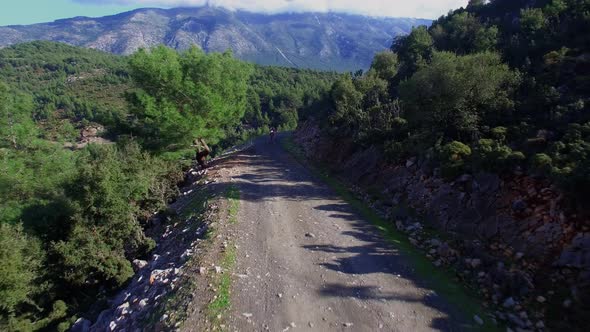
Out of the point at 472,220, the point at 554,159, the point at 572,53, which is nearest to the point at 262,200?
the point at 472,220

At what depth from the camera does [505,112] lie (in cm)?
1809

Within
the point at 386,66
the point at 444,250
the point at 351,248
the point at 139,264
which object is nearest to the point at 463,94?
the point at 444,250

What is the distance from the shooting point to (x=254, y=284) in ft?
37.0

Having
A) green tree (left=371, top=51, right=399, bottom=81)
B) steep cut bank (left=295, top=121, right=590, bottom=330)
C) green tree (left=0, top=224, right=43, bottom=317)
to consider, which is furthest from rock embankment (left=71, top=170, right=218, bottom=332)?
green tree (left=371, top=51, right=399, bottom=81)

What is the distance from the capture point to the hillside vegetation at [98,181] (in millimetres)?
15156

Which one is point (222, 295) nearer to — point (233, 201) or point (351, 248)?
point (351, 248)

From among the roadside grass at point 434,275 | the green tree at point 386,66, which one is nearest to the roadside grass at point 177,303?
the roadside grass at point 434,275

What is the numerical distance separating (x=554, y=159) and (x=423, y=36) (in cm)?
4020

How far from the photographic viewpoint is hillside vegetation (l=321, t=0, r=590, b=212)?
538 inches

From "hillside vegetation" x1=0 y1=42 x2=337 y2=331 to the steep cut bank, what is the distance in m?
13.0

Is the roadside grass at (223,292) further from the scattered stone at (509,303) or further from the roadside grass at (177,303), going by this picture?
the scattered stone at (509,303)

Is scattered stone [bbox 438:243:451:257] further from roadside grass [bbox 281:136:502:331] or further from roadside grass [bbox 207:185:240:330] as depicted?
roadside grass [bbox 207:185:240:330]

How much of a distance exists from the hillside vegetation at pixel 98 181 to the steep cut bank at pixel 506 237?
13.0m

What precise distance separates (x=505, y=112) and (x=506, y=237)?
8385 millimetres
